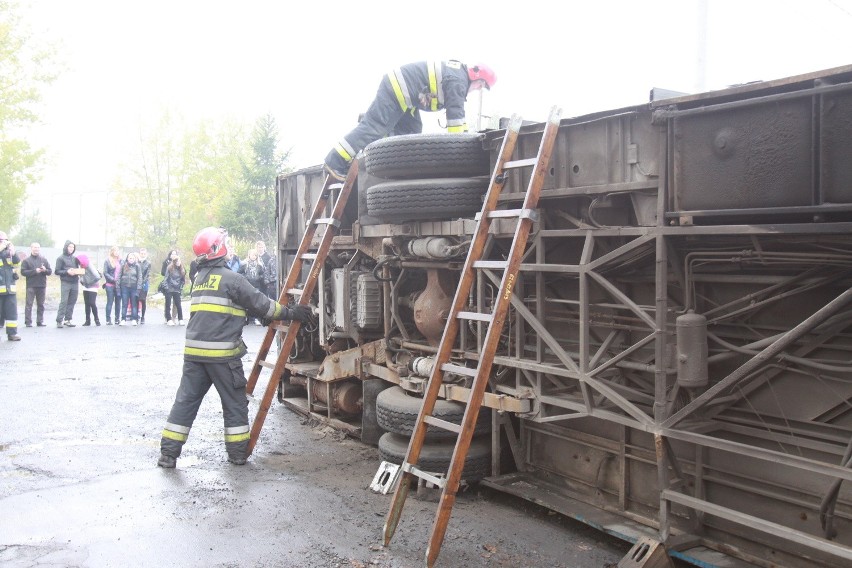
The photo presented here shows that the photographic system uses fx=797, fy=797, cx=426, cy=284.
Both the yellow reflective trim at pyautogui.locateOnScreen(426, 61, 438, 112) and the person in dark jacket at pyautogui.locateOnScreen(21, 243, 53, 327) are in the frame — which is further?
the person in dark jacket at pyautogui.locateOnScreen(21, 243, 53, 327)

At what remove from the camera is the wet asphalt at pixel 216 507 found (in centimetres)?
457

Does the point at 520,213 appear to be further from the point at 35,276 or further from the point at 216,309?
the point at 35,276

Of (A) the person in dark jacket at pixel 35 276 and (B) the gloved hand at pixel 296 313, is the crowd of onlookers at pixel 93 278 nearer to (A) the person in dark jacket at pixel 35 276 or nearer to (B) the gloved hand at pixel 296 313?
(A) the person in dark jacket at pixel 35 276

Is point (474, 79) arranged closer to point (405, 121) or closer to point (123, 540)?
point (405, 121)

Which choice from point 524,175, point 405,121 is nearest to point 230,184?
point 405,121

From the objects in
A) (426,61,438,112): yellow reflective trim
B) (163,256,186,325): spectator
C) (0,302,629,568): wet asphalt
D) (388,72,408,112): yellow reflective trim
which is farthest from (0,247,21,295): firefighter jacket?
(426,61,438,112): yellow reflective trim

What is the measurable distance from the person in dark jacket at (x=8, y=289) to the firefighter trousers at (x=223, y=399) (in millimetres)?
8752

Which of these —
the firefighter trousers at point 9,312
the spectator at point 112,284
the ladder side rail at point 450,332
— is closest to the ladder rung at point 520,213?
the ladder side rail at point 450,332

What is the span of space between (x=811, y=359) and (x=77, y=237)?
65634mm

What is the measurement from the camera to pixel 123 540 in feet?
15.6

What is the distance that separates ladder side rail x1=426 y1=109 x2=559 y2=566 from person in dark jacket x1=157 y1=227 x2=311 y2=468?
8.09 ft

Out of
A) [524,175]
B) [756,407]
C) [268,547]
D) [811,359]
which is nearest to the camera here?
[811,359]

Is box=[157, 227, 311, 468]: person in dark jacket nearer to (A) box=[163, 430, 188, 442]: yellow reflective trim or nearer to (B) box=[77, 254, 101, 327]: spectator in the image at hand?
(A) box=[163, 430, 188, 442]: yellow reflective trim

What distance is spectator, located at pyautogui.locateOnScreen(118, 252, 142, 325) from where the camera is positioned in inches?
664
